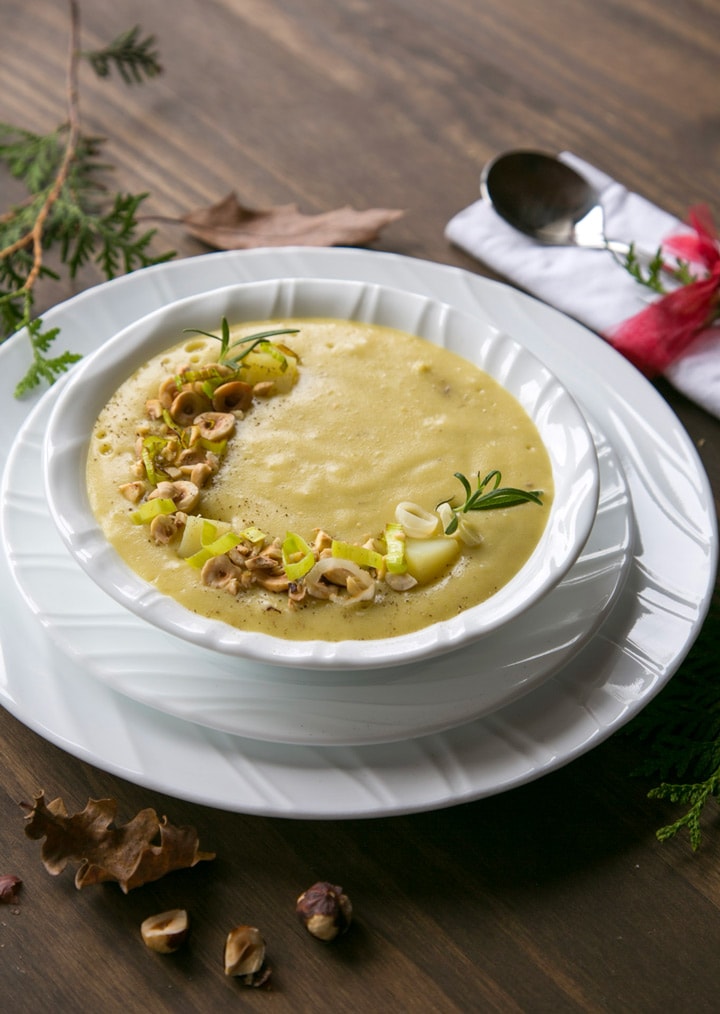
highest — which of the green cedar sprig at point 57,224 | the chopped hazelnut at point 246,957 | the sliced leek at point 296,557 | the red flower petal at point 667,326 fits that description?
the red flower petal at point 667,326

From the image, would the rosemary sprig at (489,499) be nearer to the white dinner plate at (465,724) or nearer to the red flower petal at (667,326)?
the white dinner plate at (465,724)

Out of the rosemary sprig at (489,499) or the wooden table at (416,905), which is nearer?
the wooden table at (416,905)

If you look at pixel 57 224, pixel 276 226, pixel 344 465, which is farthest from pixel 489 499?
pixel 57 224

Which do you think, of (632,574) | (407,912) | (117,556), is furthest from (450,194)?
(407,912)

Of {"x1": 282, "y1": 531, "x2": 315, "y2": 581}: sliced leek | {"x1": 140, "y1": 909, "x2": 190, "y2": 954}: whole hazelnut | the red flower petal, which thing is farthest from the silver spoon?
{"x1": 140, "y1": 909, "x2": 190, "y2": 954}: whole hazelnut

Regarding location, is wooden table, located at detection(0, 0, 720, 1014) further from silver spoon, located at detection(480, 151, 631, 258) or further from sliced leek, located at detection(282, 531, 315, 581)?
silver spoon, located at detection(480, 151, 631, 258)

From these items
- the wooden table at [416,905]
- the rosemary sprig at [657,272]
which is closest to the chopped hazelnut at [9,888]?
the wooden table at [416,905]
